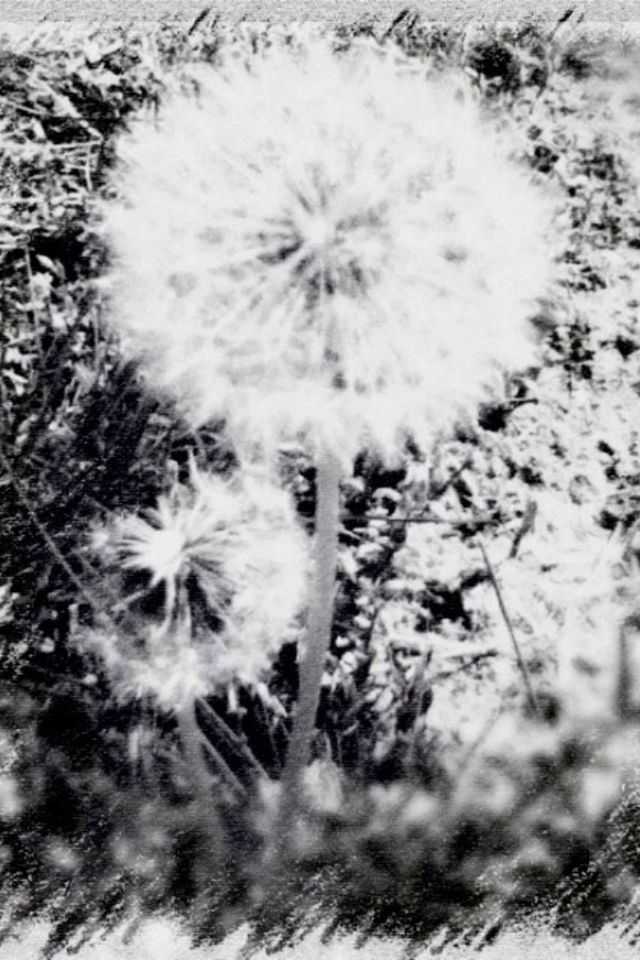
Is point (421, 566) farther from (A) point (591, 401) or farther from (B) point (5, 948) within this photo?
(B) point (5, 948)

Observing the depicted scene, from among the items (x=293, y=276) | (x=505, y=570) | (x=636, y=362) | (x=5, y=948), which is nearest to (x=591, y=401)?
(x=636, y=362)

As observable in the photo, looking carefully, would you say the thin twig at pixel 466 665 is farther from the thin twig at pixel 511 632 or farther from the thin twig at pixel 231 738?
the thin twig at pixel 231 738

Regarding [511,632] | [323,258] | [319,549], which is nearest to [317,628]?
[319,549]

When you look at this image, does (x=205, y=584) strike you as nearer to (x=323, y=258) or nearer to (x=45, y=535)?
(x=45, y=535)

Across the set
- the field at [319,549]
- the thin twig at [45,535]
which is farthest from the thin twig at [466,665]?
the thin twig at [45,535]

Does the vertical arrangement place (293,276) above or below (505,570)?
above

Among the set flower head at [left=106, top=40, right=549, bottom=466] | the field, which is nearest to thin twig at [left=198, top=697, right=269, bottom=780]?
the field
